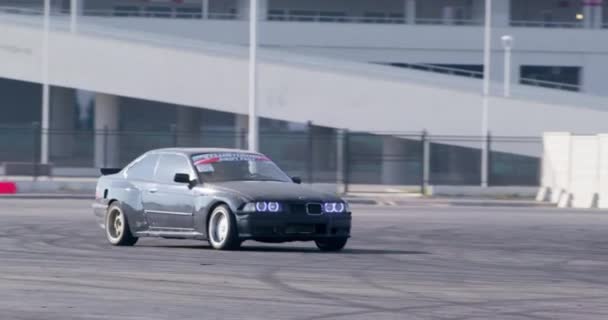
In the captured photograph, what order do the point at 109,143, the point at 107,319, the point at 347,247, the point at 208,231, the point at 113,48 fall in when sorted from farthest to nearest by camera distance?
1. the point at 109,143
2. the point at 113,48
3. the point at 347,247
4. the point at 208,231
5. the point at 107,319

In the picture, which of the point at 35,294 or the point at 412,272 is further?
the point at 412,272

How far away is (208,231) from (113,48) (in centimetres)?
3168

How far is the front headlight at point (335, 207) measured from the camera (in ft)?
55.8

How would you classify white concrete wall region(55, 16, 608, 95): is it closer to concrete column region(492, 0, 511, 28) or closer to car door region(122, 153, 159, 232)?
concrete column region(492, 0, 511, 28)

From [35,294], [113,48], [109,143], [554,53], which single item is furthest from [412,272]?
[554,53]

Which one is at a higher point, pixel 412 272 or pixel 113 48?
pixel 113 48

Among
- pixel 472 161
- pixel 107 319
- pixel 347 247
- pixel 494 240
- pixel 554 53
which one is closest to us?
pixel 107 319

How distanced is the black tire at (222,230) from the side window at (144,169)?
1.59 meters

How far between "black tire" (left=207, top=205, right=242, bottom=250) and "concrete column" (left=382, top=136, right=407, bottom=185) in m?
29.2

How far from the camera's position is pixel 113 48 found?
47.9 meters

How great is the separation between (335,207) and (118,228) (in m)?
3.29

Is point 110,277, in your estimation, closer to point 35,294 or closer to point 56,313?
point 35,294

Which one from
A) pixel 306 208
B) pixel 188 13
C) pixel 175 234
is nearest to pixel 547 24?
pixel 188 13

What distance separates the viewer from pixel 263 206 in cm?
1658
